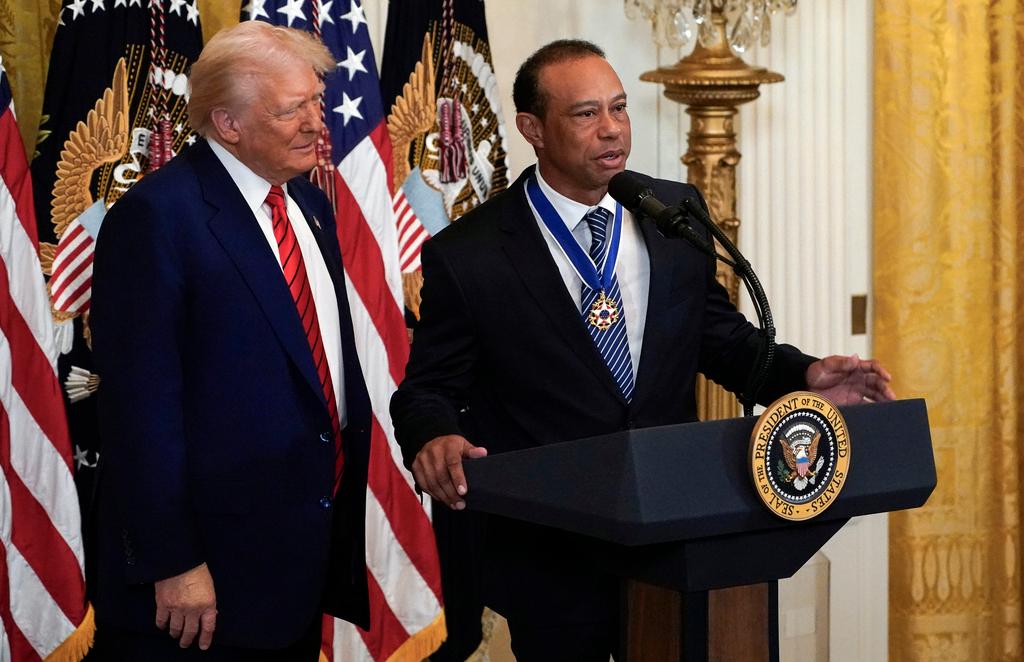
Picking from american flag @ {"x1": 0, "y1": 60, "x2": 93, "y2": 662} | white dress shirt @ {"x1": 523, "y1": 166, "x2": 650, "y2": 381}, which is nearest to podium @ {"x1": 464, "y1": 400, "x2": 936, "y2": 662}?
white dress shirt @ {"x1": 523, "y1": 166, "x2": 650, "y2": 381}

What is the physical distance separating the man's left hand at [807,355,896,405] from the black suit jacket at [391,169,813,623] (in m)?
0.08

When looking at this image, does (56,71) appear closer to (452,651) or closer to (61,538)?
(61,538)

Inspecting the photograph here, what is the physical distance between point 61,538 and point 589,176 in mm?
1496

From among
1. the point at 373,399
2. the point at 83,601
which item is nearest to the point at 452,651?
the point at 373,399

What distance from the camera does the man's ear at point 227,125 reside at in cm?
231

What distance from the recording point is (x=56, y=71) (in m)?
2.98

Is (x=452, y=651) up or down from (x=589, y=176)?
down

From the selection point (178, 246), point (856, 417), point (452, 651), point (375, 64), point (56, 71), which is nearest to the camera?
point (856, 417)

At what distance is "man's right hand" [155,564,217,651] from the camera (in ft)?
7.16

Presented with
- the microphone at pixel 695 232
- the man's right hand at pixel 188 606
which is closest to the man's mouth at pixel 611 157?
the microphone at pixel 695 232

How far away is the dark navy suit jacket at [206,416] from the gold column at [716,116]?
153 centimetres

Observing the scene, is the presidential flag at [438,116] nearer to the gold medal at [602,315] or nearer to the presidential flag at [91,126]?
the presidential flag at [91,126]

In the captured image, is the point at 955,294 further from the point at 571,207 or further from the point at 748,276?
the point at 748,276

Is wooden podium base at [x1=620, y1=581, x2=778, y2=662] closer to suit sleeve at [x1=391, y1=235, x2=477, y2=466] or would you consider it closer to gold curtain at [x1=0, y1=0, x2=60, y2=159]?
suit sleeve at [x1=391, y1=235, x2=477, y2=466]
